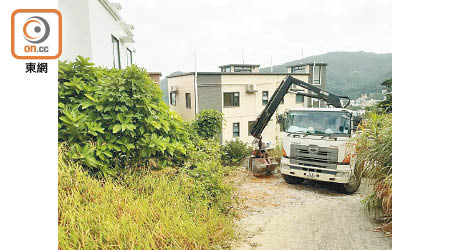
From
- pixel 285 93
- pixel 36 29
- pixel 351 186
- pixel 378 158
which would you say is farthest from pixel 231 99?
pixel 36 29

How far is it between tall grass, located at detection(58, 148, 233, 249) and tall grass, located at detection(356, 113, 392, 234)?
219 centimetres

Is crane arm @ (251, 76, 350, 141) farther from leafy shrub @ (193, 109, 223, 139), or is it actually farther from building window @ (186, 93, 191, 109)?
building window @ (186, 93, 191, 109)

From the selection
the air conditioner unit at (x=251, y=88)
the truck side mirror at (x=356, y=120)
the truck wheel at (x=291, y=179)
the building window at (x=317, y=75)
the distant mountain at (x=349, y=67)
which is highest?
the distant mountain at (x=349, y=67)

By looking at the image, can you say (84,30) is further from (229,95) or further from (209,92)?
(229,95)

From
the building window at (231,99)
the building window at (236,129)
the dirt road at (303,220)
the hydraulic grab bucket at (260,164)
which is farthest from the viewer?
the building window at (236,129)

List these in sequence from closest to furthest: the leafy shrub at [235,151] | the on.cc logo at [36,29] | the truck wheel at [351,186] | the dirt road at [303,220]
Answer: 1. the on.cc logo at [36,29]
2. the dirt road at [303,220]
3. the truck wheel at [351,186]
4. the leafy shrub at [235,151]

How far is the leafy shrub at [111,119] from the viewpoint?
326 cm

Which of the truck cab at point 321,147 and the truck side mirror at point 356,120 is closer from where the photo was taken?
the truck cab at point 321,147

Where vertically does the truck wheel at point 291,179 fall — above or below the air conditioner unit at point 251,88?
below

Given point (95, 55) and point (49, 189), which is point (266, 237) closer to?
point (49, 189)

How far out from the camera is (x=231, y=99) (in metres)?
17.5

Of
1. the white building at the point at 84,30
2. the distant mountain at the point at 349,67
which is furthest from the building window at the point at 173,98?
the distant mountain at the point at 349,67

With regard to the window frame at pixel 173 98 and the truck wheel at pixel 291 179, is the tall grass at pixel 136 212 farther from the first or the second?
the window frame at pixel 173 98

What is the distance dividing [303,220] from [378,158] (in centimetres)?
182
